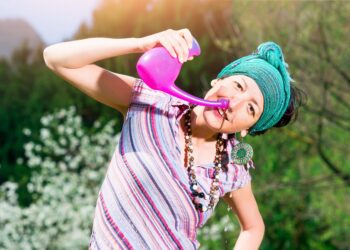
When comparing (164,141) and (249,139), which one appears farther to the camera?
(249,139)

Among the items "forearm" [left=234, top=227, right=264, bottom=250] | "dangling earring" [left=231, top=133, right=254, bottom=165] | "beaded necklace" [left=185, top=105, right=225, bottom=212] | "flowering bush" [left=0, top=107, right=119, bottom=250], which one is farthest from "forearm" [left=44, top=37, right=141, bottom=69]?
"flowering bush" [left=0, top=107, right=119, bottom=250]

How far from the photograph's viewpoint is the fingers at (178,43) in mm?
1569

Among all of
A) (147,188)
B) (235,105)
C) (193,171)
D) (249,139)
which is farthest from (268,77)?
(249,139)

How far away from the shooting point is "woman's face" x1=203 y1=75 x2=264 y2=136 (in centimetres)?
173

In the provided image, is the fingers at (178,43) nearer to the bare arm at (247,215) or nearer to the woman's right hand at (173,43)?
the woman's right hand at (173,43)

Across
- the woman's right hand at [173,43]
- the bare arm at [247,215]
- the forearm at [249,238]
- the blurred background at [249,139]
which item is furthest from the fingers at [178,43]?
the blurred background at [249,139]

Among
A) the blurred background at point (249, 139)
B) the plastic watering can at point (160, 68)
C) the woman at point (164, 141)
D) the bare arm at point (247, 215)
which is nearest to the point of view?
the plastic watering can at point (160, 68)

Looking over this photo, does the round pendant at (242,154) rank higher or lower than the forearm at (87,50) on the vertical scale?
lower

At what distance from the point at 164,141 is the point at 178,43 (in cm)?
28

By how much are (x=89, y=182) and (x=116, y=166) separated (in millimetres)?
4660

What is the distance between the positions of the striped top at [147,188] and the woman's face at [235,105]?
0.11 metres

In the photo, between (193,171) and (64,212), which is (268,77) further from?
(64,212)

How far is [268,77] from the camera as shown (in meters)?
1.78

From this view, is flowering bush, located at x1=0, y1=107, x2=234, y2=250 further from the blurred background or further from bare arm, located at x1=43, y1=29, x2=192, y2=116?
bare arm, located at x1=43, y1=29, x2=192, y2=116
